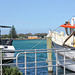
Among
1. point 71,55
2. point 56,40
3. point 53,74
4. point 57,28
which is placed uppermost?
point 57,28

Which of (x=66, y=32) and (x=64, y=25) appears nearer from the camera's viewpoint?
(x=64, y=25)

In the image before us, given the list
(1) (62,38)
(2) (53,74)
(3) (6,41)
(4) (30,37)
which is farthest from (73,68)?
(4) (30,37)

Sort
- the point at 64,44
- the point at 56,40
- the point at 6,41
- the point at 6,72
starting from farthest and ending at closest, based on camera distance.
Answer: the point at 6,41, the point at 56,40, the point at 64,44, the point at 6,72

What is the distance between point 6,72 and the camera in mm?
6145

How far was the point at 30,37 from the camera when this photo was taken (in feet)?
573

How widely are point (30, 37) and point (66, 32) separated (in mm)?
158490

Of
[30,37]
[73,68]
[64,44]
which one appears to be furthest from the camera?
[30,37]

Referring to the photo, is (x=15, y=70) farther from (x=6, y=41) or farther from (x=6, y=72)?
(x=6, y=41)

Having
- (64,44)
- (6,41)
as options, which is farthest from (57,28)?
(6,41)

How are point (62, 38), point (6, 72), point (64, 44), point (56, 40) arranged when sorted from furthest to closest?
point (56, 40)
point (62, 38)
point (64, 44)
point (6, 72)

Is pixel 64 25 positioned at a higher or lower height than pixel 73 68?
higher

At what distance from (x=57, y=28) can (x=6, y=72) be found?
9.71 meters

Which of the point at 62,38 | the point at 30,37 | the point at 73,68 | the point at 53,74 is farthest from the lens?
the point at 30,37

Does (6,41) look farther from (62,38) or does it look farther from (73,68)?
(73,68)
